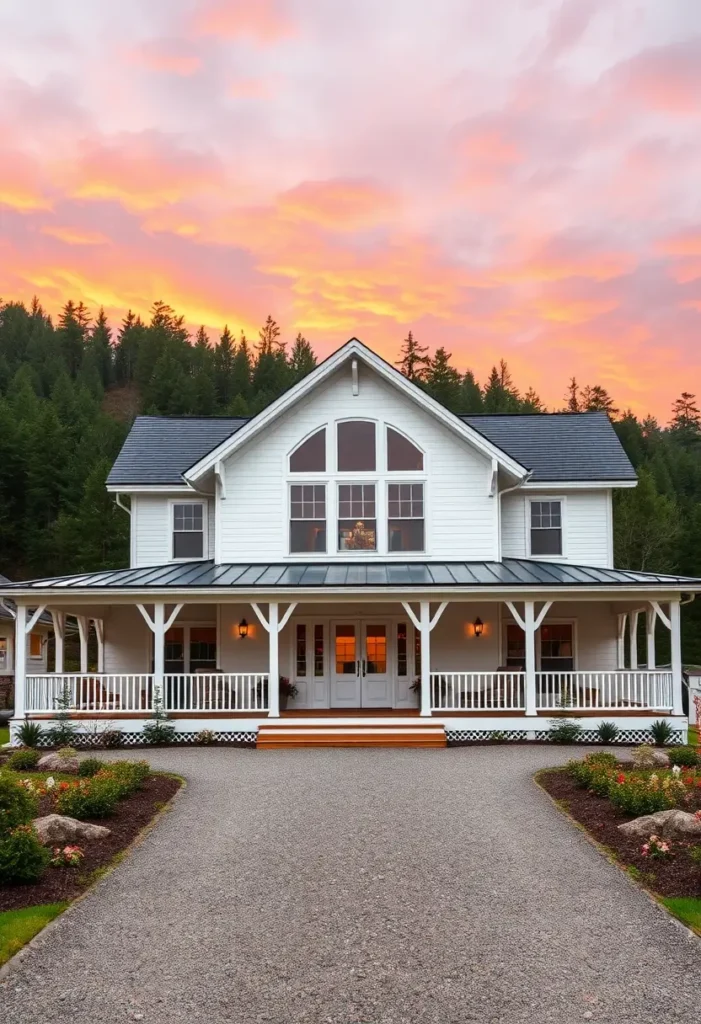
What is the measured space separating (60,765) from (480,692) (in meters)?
9.58

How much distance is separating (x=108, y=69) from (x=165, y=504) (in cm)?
1065

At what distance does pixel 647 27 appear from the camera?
55.6ft

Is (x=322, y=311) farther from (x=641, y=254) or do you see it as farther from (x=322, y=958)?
(x=322, y=958)

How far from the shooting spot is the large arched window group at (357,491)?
2147 cm

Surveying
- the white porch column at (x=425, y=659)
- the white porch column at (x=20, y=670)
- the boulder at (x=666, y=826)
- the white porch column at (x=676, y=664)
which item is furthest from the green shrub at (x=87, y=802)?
the white porch column at (x=676, y=664)

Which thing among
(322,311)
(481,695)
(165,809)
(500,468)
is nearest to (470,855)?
(165,809)

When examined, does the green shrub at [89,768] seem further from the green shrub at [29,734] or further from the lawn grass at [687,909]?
the lawn grass at [687,909]

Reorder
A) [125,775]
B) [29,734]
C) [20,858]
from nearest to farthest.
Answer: [20,858]
[125,775]
[29,734]

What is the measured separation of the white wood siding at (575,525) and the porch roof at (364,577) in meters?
1.03

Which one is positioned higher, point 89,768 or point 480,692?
point 480,692

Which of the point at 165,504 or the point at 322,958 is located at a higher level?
the point at 165,504

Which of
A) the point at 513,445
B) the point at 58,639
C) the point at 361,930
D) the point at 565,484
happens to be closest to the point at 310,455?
the point at 513,445

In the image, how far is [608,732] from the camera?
18.1 metres

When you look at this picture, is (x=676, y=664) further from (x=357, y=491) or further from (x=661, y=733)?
(x=357, y=491)
